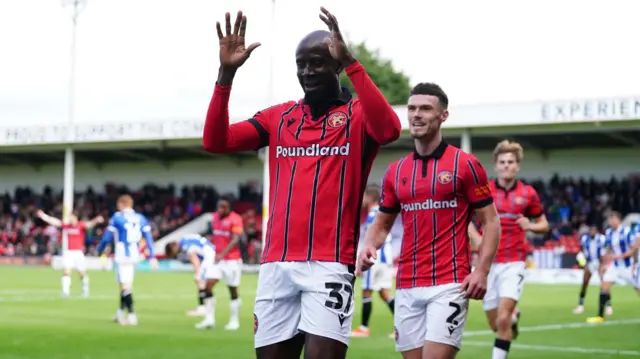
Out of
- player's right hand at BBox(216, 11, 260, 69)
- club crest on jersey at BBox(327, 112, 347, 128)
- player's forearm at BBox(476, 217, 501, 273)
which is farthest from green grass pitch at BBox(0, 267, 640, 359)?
player's right hand at BBox(216, 11, 260, 69)

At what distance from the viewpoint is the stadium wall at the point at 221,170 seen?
4138cm

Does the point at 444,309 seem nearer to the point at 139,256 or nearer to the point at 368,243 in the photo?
the point at 368,243

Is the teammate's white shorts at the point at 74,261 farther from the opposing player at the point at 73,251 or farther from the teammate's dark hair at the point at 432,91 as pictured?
the teammate's dark hair at the point at 432,91

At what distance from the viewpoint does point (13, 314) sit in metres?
17.4

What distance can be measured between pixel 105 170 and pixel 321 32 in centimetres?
5090

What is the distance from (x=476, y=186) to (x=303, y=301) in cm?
214

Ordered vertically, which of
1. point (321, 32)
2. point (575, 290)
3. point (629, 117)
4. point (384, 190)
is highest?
point (629, 117)

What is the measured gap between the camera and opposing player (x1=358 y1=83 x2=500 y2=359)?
20.9 feet

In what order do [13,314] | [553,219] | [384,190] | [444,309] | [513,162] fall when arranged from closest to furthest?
[444,309] → [384,190] → [513,162] → [13,314] → [553,219]

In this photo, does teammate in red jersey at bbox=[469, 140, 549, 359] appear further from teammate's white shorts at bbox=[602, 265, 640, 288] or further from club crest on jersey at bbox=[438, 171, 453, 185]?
teammate's white shorts at bbox=[602, 265, 640, 288]

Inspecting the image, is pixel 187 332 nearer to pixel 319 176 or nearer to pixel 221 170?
pixel 319 176

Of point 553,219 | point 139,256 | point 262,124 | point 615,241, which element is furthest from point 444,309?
point 553,219

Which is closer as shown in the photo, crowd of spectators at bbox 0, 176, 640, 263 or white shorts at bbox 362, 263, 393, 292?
white shorts at bbox 362, 263, 393, 292

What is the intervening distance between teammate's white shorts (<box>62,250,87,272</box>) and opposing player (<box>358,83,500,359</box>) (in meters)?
16.7
